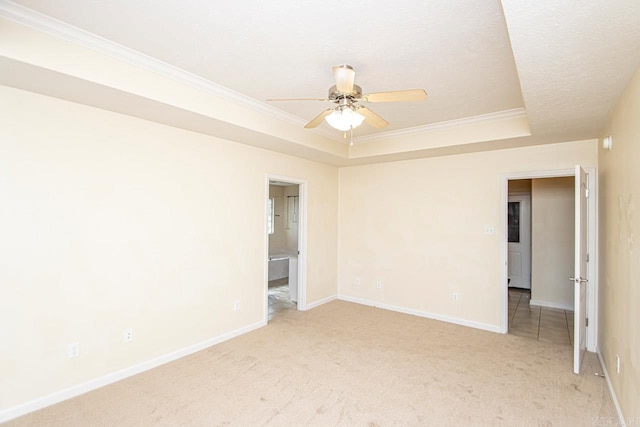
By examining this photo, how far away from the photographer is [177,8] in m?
1.87

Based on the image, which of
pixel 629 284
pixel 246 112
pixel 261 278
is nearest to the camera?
pixel 629 284

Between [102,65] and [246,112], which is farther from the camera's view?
[246,112]

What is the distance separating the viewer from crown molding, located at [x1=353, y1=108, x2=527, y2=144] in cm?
352

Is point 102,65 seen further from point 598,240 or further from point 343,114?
point 598,240

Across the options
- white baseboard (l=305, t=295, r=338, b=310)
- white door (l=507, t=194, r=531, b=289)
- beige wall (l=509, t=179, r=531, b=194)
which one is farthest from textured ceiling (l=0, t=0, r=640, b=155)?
white door (l=507, t=194, r=531, b=289)

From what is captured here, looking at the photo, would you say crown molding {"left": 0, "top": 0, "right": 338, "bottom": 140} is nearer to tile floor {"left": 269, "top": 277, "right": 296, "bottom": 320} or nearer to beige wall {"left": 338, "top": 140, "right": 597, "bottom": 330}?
beige wall {"left": 338, "top": 140, "right": 597, "bottom": 330}

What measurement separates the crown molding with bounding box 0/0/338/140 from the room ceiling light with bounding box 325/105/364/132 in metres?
1.19

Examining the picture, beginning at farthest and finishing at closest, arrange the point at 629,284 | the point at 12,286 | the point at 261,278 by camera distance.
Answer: the point at 261,278 → the point at 12,286 → the point at 629,284

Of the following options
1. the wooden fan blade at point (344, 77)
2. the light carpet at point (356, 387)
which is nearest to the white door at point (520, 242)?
the light carpet at point (356, 387)

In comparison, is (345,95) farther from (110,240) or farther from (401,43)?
(110,240)

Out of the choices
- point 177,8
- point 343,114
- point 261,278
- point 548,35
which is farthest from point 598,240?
point 177,8

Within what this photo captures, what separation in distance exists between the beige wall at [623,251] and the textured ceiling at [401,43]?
29 centimetres

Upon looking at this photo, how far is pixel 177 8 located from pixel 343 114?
48.3 inches

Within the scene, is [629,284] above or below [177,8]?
below
